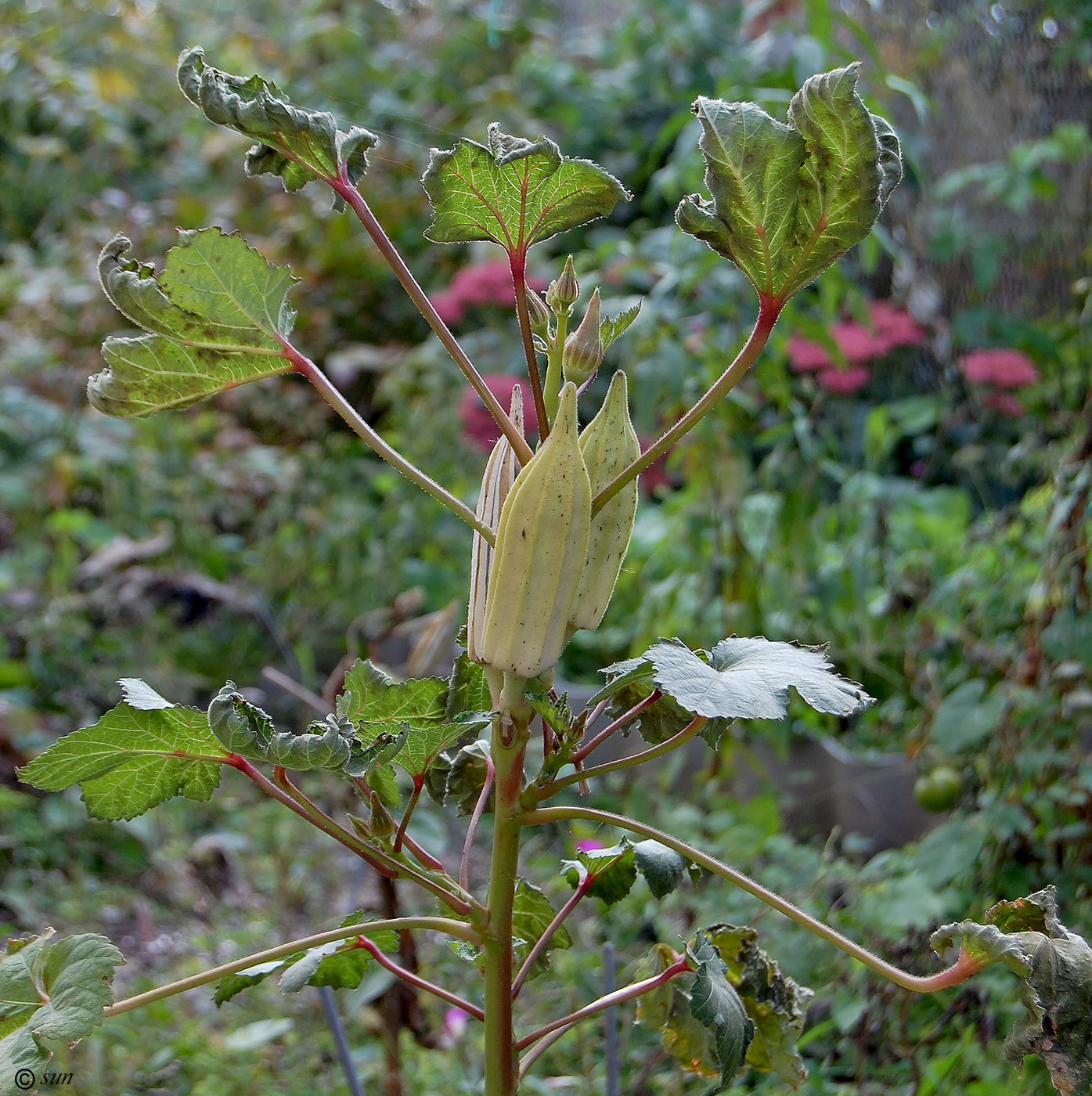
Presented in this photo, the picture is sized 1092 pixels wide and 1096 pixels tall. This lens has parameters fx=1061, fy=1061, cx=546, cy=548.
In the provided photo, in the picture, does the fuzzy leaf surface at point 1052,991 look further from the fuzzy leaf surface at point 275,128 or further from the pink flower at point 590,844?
the pink flower at point 590,844

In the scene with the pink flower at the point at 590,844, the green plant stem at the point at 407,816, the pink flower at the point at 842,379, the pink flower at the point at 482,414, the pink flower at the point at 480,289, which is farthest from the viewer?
the pink flower at the point at 480,289

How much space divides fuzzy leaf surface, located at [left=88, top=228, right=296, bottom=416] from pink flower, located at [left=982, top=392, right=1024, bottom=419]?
2392 millimetres

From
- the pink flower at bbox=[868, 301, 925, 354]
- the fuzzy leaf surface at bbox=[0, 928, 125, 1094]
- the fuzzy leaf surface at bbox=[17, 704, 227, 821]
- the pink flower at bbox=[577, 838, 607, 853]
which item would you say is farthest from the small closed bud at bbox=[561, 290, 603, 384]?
the pink flower at bbox=[868, 301, 925, 354]

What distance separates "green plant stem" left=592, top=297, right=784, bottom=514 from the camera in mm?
462

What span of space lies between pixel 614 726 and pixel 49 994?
30cm

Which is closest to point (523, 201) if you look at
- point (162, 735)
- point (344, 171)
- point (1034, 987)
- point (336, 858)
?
point (344, 171)

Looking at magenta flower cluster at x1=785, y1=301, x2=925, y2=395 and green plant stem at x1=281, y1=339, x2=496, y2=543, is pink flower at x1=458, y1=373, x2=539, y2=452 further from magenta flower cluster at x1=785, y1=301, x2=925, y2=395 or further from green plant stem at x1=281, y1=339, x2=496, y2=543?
green plant stem at x1=281, y1=339, x2=496, y2=543

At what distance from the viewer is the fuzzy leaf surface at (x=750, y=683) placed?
16.0 inches

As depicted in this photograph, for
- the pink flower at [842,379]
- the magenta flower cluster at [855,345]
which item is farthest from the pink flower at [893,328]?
the pink flower at [842,379]

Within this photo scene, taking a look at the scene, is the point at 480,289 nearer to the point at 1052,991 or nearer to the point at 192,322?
the point at 192,322

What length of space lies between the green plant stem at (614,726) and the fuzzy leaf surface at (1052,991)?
0.55 ft

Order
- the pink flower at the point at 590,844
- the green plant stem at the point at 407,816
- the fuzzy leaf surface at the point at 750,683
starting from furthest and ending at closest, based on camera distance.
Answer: the pink flower at the point at 590,844
the green plant stem at the point at 407,816
the fuzzy leaf surface at the point at 750,683

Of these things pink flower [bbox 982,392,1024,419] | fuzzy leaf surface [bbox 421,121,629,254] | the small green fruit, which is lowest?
the small green fruit

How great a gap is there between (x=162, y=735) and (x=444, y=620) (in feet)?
2.74
